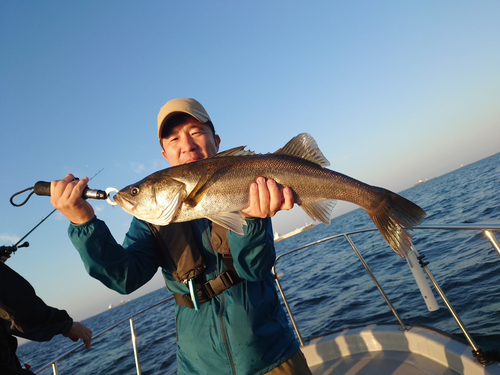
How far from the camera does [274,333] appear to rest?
2680mm

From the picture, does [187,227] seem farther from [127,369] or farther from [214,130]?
[127,369]

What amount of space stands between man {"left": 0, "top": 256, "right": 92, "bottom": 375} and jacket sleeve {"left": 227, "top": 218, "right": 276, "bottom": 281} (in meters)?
2.85

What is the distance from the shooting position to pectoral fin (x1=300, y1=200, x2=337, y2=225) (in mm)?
3227

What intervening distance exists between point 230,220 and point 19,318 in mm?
3009

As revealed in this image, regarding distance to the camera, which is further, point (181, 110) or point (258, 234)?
point (181, 110)

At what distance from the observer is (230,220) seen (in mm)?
2828

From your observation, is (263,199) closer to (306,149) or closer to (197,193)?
(197,193)

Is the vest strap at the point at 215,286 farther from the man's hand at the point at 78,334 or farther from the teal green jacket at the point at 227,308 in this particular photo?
the man's hand at the point at 78,334

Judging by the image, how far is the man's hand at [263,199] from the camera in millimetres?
2891

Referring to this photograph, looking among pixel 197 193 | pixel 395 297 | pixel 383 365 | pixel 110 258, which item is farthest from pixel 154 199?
pixel 395 297

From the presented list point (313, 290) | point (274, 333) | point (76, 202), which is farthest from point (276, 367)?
point (313, 290)

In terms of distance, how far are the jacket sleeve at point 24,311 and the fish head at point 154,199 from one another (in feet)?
6.57

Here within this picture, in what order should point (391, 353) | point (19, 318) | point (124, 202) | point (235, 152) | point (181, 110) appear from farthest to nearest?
1. point (391, 353)
2. point (181, 110)
3. point (19, 318)
4. point (235, 152)
5. point (124, 202)

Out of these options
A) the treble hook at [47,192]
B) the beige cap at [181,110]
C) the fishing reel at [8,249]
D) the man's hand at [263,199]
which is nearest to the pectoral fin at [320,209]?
the man's hand at [263,199]
